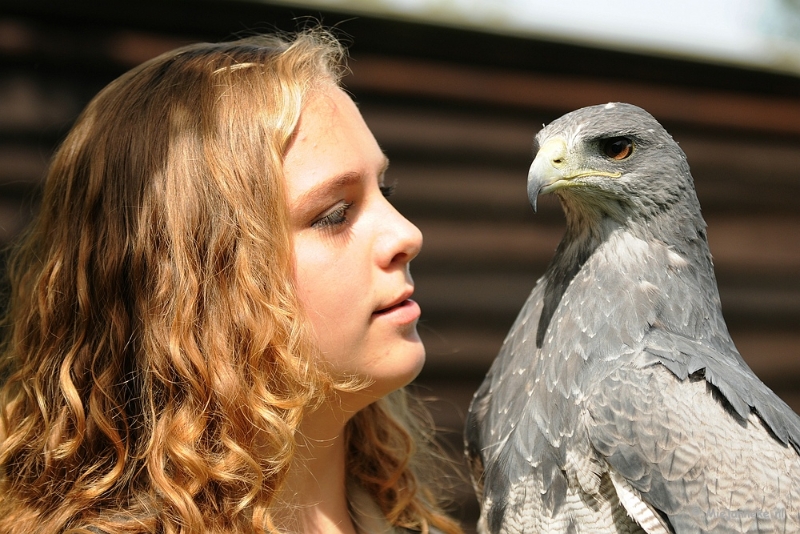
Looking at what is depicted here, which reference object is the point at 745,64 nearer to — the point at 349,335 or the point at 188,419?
the point at 349,335

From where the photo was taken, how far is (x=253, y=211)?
1667 mm

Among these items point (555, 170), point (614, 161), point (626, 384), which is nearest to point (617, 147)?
point (614, 161)

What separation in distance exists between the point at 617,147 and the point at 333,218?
2.39ft

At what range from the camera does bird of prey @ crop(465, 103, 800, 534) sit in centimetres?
158

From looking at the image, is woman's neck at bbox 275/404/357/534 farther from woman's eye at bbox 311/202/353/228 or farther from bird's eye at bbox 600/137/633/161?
bird's eye at bbox 600/137/633/161

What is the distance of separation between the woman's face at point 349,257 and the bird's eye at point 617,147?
519mm

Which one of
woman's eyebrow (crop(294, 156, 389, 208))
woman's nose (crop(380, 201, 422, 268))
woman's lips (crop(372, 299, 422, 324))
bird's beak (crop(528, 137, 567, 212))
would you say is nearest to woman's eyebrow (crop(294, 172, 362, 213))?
woman's eyebrow (crop(294, 156, 389, 208))

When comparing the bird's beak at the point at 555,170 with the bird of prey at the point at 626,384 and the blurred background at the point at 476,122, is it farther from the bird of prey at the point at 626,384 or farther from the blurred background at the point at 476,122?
the blurred background at the point at 476,122

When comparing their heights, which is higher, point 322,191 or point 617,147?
point 617,147

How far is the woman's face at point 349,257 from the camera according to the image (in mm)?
1695

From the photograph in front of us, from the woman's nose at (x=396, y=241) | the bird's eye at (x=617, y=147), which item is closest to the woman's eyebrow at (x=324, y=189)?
the woman's nose at (x=396, y=241)

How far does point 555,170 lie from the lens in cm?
178

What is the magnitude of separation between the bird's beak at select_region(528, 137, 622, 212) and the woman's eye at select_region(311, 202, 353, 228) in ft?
1.52

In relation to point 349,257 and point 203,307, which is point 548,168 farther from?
point 203,307
